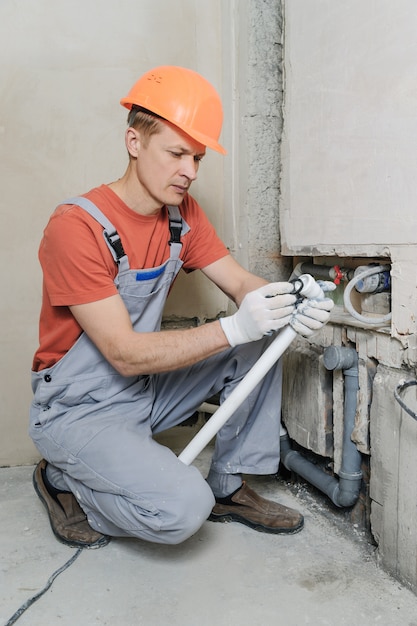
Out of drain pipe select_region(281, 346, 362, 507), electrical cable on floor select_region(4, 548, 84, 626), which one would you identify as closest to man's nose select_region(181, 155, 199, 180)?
drain pipe select_region(281, 346, 362, 507)

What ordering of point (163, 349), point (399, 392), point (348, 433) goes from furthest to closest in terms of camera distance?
point (348, 433) < point (163, 349) < point (399, 392)

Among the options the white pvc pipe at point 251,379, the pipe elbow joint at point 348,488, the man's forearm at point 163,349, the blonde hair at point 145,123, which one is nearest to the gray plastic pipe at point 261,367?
the white pvc pipe at point 251,379

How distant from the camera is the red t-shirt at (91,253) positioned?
4.79 feet

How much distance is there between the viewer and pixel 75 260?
4.76 feet

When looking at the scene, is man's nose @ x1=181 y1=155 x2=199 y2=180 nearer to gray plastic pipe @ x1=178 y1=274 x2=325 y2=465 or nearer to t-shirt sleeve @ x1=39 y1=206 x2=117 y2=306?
t-shirt sleeve @ x1=39 y1=206 x2=117 y2=306

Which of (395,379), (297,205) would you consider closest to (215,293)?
(297,205)

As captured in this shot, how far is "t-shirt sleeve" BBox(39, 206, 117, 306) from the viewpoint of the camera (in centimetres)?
145

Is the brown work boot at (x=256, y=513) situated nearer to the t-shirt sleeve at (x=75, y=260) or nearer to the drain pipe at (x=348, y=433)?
the drain pipe at (x=348, y=433)

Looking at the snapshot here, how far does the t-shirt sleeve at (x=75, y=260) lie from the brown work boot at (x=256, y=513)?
2.41 ft

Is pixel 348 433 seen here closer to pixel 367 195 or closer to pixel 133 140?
pixel 367 195

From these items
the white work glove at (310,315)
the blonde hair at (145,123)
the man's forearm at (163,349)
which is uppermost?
the blonde hair at (145,123)

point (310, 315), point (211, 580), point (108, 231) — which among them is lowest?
point (211, 580)

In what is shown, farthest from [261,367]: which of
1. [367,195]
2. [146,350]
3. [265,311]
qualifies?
[367,195]

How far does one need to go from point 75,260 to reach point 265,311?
1.61 ft
